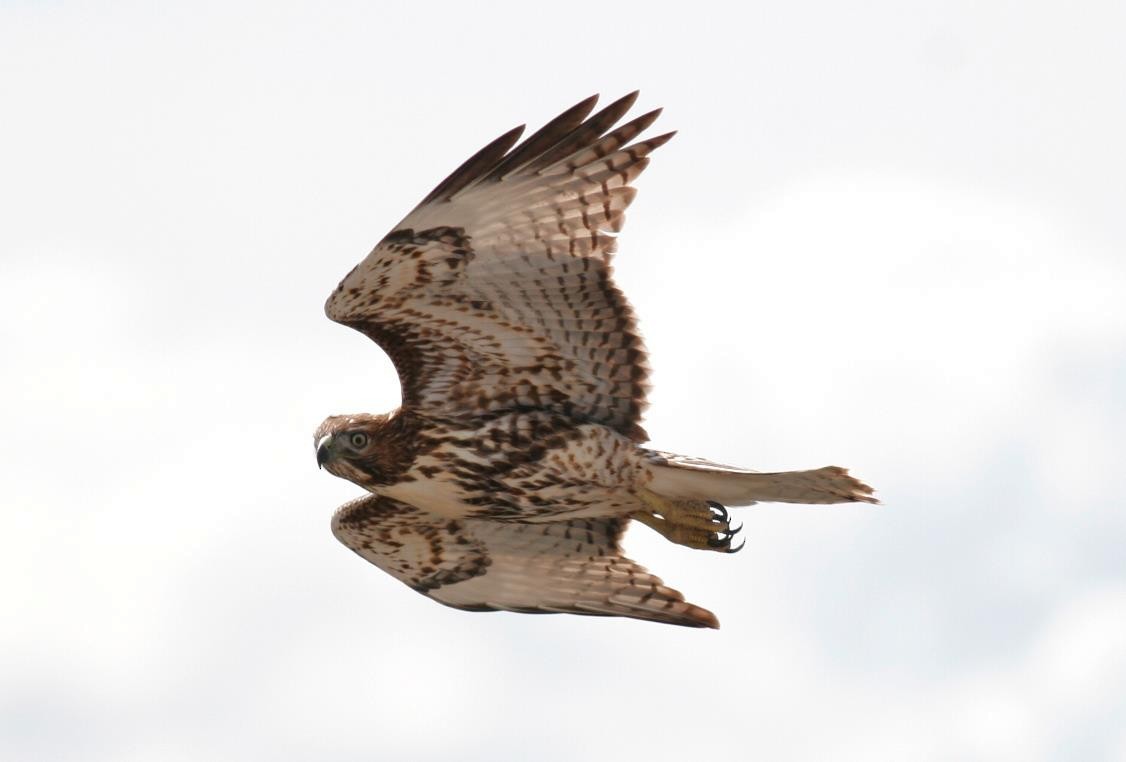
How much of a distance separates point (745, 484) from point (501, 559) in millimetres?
1875

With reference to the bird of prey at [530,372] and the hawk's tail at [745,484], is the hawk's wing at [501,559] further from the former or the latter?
the hawk's tail at [745,484]

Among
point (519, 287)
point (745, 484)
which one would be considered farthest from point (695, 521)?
point (519, 287)

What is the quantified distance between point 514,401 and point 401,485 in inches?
31.6

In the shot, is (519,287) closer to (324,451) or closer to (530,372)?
(530,372)

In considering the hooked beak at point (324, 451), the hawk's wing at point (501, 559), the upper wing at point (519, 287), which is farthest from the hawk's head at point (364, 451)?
the hawk's wing at point (501, 559)

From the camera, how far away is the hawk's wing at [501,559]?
1224cm

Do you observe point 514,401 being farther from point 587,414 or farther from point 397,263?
point 397,263

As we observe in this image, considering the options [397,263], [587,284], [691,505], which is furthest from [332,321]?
[691,505]

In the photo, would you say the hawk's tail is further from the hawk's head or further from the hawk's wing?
the hawk's head

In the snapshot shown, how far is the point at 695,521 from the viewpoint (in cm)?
1166

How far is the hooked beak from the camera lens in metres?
11.7

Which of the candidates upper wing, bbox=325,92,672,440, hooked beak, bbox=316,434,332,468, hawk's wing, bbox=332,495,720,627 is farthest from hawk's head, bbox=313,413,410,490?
hawk's wing, bbox=332,495,720,627

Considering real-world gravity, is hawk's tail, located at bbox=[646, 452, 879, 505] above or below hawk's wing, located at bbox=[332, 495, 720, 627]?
above

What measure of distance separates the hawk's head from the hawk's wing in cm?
55
